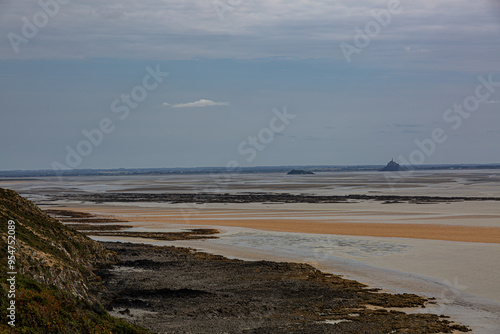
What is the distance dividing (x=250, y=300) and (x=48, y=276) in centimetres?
675

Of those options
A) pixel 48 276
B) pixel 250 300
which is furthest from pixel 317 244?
pixel 48 276

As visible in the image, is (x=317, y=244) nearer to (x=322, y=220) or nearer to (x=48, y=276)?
(x=322, y=220)

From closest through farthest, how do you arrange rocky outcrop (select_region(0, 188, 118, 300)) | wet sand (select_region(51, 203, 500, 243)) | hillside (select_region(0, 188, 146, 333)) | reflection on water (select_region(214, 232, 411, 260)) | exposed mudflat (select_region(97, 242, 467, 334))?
hillside (select_region(0, 188, 146, 333)) → exposed mudflat (select_region(97, 242, 467, 334)) → rocky outcrop (select_region(0, 188, 118, 300)) → reflection on water (select_region(214, 232, 411, 260)) → wet sand (select_region(51, 203, 500, 243))

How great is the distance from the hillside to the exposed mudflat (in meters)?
1.26

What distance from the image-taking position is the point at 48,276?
18.3 meters

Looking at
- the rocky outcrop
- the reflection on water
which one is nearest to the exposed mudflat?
the rocky outcrop

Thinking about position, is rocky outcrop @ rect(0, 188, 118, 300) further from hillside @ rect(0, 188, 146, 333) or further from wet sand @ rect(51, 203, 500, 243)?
wet sand @ rect(51, 203, 500, 243)

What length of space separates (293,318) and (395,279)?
26.0 feet

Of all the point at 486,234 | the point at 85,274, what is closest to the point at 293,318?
the point at 85,274

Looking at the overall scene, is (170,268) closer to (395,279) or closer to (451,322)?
(395,279)

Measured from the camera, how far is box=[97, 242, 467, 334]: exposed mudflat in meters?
17.2

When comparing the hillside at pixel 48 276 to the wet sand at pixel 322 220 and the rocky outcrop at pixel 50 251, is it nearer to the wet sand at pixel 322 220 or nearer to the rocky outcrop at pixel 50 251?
the rocky outcrop at pixel 50 251

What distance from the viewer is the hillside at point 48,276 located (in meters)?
13.5

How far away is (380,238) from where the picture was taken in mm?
37781
